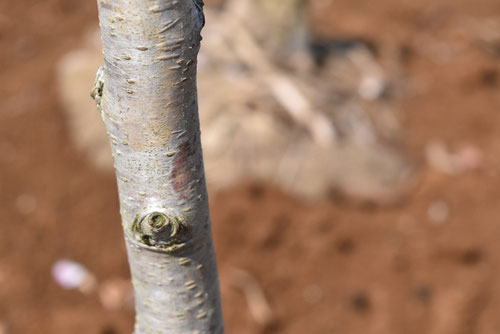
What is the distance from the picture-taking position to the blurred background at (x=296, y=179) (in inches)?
→ 131

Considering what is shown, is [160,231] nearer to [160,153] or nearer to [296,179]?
[160,153]

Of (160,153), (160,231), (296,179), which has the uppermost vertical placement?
(160,153)

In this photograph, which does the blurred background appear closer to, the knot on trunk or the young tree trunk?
the young tree trunk

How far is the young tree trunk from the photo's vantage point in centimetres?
105

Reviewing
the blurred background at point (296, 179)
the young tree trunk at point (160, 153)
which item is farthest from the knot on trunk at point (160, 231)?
the blurred background at point (296, 179)

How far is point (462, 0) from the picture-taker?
5.79 meters

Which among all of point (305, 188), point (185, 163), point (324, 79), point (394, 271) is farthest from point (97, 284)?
point (185, 163)

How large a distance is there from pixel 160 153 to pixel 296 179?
2.86 metres

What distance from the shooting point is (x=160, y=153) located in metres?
1.17

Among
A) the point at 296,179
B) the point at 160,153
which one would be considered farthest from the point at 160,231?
the point at 296,179

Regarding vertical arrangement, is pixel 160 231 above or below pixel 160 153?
below

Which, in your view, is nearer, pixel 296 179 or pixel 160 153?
pixel 160 153

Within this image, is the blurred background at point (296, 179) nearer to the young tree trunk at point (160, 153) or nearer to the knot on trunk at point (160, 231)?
the young tree trunk at point (160, 153)

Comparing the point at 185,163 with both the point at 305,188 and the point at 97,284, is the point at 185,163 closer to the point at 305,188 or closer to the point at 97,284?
the point at 97,284
